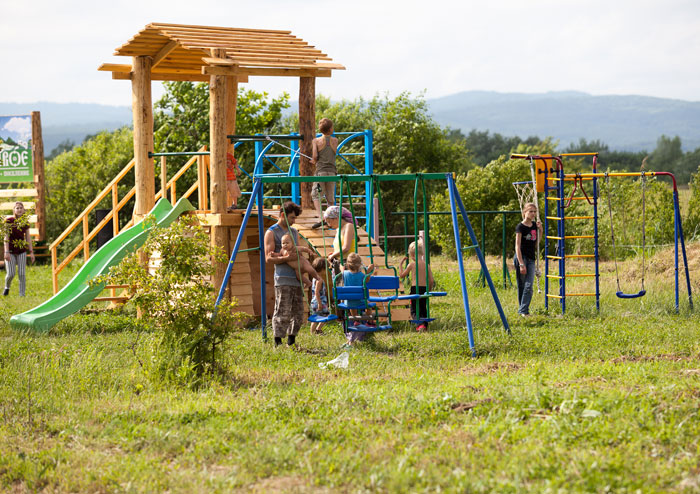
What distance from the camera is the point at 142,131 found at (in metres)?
14.4

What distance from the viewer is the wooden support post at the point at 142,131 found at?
14320 mm

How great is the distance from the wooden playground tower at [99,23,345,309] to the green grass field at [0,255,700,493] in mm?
3479

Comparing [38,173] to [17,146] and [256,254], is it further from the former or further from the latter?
[256,254]

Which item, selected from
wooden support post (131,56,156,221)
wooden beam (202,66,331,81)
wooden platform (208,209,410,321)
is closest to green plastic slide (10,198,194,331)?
wooden platform (208,209,410,321)

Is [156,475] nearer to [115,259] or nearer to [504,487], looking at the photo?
[504,487]

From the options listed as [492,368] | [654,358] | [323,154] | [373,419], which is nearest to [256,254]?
[323,154]

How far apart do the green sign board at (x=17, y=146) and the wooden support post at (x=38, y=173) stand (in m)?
0.16

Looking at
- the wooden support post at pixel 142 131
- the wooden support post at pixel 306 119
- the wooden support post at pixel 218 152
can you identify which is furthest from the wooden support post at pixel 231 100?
the wooden support post at pixel 218 152

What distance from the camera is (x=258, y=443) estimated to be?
5.89 metres

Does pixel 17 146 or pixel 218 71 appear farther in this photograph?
pixel 17 146

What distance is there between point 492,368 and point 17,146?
70.3 feet

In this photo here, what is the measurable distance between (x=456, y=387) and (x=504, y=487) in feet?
8.02

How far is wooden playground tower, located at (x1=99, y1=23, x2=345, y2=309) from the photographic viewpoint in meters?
12.3

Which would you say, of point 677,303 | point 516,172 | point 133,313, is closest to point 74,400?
point 133,313
